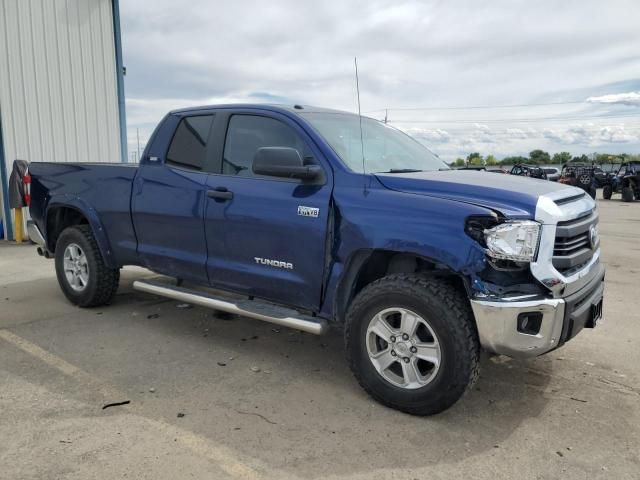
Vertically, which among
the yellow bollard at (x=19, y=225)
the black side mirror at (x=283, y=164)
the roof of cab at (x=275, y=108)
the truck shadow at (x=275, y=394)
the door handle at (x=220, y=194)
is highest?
the roof of cab at (x=275, y=108)

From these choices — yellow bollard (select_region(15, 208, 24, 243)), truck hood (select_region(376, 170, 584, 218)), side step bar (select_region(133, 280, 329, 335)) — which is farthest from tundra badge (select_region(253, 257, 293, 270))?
yellow bollard (select_region(15, 208, 24, 243))

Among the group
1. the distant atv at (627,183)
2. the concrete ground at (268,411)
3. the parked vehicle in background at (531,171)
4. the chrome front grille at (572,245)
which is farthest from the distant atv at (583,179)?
the chrome front grille at (572,245)

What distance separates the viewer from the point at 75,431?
302 centimetres

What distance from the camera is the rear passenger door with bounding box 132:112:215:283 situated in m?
4.35

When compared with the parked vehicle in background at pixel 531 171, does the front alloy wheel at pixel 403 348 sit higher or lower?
lower

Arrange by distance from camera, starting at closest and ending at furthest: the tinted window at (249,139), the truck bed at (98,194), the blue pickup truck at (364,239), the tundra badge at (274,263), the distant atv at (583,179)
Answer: the blue pickup truck at (364,239), the tundra badge at (274,263), the tinted window at (249,139), the truck bed at (98,194), the distant atv at (583,179)

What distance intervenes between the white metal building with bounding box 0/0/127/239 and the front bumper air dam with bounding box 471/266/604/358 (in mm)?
9380

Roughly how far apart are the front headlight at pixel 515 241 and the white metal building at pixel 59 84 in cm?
935

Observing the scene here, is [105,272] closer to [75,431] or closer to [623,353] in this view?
[75,431]

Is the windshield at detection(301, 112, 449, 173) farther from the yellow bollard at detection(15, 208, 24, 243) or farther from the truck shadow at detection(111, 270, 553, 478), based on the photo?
the yellow bollard at detection(15, 208, 24, 243)

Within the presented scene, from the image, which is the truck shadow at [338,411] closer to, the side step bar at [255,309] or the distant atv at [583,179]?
the side step bar at [255,309]

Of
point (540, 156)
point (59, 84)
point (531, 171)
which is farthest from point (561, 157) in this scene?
point (59, 84)

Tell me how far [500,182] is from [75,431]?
115 inches

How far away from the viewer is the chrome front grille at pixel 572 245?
121 inches
